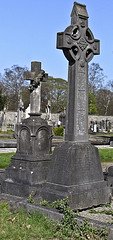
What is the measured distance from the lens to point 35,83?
9.63 m

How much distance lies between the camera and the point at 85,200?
7.34 m

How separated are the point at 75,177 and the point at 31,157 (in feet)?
5.47

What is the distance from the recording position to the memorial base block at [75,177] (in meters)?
7.20

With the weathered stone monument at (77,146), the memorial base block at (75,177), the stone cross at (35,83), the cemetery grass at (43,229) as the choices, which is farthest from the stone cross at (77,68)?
the cemetery grass at (43,229)

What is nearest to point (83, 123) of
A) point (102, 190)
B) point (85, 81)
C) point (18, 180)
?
point (85, 81)

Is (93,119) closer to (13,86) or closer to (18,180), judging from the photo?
(13,86)

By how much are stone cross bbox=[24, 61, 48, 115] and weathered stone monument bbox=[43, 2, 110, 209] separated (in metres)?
1.83

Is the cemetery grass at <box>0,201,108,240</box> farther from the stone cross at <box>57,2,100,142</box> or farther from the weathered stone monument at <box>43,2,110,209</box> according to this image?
the stone cross at <box>57,2,100,142</box>

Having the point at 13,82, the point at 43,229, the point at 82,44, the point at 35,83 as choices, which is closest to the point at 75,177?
the point at 43,229

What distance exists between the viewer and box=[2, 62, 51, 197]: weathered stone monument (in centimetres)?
838

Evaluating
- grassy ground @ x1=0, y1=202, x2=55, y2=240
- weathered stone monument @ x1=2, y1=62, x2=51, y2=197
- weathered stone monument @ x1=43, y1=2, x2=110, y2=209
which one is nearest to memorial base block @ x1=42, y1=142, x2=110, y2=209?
weathered stone monument @ x1=43, y1=2, x2=110, y2=209

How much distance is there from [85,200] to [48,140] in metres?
2.24

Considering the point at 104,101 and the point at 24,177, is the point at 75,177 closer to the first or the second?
the point at 24,177

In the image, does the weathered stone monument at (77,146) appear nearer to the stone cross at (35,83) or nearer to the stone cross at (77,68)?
the stone cross at (77,68)
